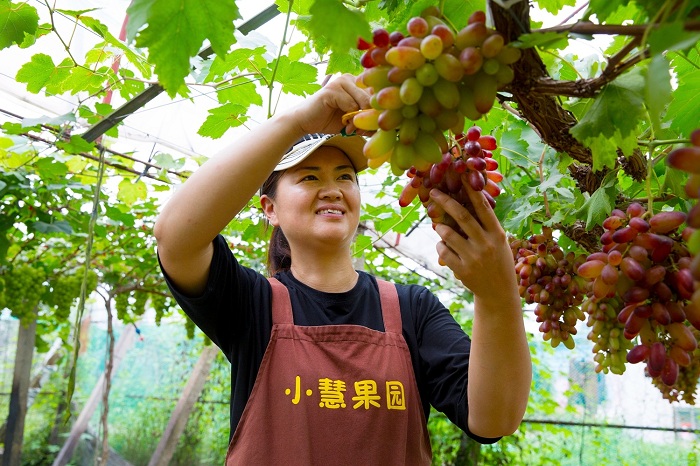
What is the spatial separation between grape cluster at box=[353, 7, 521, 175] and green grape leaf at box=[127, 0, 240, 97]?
241mm

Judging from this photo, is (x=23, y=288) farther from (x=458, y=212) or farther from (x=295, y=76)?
(x=458, y=212)

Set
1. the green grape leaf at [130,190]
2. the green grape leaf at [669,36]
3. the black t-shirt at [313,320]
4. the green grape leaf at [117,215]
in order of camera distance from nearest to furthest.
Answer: the green grape leaf at [669,36]
the black t-shirt at [313,320]
the green grape leaf at [117,215]
the green grape leaf at [130,190]

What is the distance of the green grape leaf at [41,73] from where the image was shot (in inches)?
85.0

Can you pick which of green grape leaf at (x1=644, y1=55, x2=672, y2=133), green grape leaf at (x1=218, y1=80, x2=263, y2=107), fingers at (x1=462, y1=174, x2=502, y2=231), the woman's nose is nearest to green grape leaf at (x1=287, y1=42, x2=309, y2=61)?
green grape leaf at (x1=218, y1=80, x2=263, y2=107)

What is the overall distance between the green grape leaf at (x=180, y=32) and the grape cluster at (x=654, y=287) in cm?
55

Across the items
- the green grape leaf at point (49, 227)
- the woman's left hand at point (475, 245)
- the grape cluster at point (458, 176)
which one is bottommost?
the woman's left hand at point (475, 245)

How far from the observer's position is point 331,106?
92 cm

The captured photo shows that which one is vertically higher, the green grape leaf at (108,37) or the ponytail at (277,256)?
the green grape leaf at (108,37)

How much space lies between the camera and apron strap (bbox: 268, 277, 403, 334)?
147 centimetres

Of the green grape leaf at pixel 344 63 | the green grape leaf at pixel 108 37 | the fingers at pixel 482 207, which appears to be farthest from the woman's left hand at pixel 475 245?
the green grape leaf at pixel 108 37

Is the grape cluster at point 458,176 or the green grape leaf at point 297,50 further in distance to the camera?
the green grape leaf at point 297,50

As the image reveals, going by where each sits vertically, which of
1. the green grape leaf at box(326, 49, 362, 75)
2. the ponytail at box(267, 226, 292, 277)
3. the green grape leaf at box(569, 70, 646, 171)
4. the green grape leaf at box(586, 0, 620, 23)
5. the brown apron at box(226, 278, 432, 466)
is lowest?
the brown apron at box(226, 278, 432, 466)

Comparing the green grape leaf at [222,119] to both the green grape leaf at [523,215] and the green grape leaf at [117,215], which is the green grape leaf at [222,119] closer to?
the green grape leaf at [523,215]

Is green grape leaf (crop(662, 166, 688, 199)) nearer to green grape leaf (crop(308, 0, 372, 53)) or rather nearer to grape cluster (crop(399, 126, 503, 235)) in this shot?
grape cluster (crop(399, 126, 503, 235))
